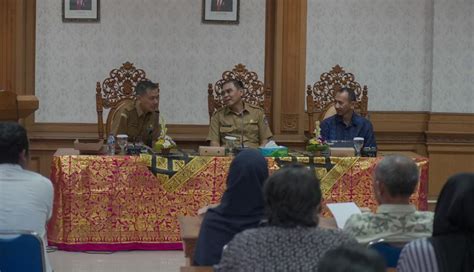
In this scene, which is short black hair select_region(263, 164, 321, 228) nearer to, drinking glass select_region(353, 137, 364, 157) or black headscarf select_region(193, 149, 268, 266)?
black headscarf select_region(193, 149, 268, 266)

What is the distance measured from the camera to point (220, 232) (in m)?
3.48

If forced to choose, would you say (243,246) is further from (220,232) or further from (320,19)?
(320,19)

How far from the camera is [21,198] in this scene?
3.58m

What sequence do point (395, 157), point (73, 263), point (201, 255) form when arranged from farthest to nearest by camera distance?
point (73, 263) < point (201, 255) < point (395, 157)

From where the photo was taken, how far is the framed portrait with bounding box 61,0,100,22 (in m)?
8.05

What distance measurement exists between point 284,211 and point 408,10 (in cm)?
618

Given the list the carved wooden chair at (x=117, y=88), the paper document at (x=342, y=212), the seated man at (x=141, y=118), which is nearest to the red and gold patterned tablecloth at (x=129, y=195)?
the seated man at (x=141, y=118)

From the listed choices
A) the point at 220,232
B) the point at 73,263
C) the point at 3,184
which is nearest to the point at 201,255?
the point at 220,232

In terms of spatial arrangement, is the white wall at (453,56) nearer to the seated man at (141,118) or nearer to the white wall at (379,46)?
the white wall at (379,46)

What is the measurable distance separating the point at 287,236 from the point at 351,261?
833mm

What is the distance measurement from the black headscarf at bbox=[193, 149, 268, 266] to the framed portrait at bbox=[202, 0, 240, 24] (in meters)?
4.83

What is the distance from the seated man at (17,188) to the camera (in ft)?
11.7

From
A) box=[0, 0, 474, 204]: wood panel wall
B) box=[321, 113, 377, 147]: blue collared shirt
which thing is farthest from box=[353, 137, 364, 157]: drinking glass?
box=[0, 0, 474, 204]: wood panel wall

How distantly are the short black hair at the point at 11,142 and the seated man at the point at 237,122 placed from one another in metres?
3.28
